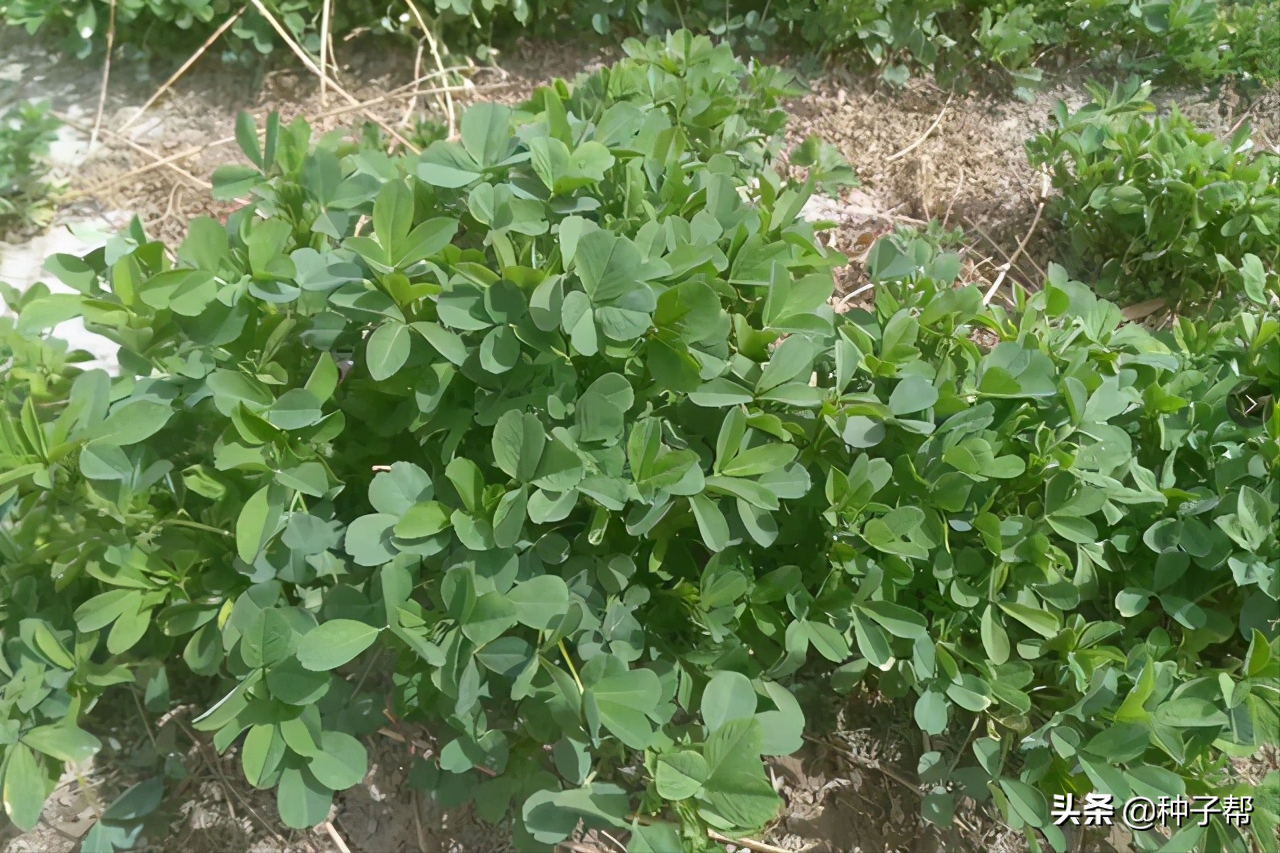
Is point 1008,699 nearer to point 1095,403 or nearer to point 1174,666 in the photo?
point 1174,666

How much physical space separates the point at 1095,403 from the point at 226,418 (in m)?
1.22

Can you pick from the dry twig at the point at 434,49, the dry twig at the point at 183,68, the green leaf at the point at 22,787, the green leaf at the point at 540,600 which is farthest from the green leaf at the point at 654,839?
the dry twig at the point at 183,68

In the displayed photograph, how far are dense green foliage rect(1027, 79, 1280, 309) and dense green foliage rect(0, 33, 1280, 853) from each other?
491mm

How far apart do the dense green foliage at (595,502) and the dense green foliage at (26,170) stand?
3.70 ft

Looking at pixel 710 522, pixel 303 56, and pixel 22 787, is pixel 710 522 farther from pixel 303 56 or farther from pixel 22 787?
pixel 303 56

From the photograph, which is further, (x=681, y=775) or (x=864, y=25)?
(x=864, y=25)

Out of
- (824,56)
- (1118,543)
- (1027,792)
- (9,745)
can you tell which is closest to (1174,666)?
(1118,543)

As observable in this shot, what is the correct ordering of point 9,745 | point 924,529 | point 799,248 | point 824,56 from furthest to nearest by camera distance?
point 824,56 < point 799,248 < point 924,529 < point 9,745

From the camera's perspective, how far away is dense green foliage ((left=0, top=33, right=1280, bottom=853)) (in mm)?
1018

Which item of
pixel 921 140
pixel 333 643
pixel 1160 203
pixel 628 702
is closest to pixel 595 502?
pixel 628 702

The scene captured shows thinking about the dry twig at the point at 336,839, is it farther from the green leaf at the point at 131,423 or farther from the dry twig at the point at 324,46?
the dry twig at the point at 324,46

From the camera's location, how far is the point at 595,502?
107 cm

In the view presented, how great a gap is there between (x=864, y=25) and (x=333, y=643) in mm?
2164

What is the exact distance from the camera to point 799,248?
1276 mm
